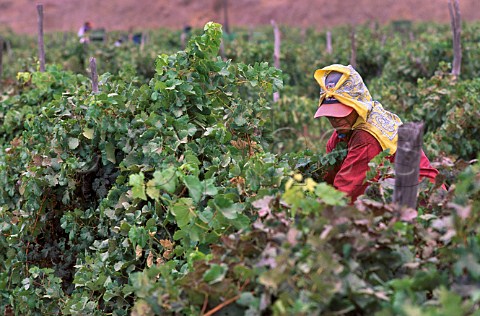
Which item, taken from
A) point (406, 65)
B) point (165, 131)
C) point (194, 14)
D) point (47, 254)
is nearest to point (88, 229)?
point (47, 254)

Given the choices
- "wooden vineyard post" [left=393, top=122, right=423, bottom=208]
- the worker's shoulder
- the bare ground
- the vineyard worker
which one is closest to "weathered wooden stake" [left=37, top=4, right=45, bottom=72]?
the vineyard worker

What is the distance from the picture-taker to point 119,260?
147 inches

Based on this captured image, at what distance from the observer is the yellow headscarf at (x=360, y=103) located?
3.72m

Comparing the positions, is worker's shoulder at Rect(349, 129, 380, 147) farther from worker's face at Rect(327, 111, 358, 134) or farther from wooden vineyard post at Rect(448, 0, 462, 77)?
wooden vineyard post at Rect(448, 0, 462, 77)

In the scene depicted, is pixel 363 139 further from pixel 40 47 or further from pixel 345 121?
pixel 40 47

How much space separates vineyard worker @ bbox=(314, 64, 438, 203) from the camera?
368cm

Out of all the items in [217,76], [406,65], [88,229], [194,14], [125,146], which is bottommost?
[194,14]

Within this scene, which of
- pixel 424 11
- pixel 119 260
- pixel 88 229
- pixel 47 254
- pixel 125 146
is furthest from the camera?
pixel 424 11

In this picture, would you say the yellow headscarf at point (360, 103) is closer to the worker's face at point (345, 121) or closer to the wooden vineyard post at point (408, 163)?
the worker's face at point (345, 121)

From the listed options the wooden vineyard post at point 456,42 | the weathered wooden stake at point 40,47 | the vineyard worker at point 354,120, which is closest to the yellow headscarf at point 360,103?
the vineyard worker at point 354,120

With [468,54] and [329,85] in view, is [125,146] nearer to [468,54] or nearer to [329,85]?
[329,85]

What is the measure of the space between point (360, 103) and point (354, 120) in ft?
0.40

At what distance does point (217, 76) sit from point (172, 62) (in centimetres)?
26

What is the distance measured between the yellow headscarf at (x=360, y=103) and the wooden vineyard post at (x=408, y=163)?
120 centimetres
